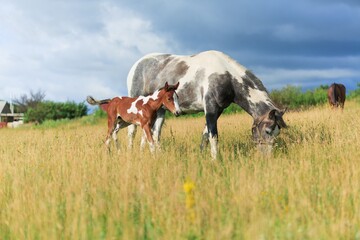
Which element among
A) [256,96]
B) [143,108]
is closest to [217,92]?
[256,96]

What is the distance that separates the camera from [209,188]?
600 centimetres

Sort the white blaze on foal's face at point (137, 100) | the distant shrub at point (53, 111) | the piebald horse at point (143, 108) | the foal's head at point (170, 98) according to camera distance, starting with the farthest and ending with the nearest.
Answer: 1. the distant shrub at point (53, 111)
2. the white blaze on foal's face at point (137, 100)
3. the piebald horse at point (143, 108)
4. the foal's head at point (170, 98)

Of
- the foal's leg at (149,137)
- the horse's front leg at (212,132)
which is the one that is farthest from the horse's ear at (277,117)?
the foal's leg at (149,137)

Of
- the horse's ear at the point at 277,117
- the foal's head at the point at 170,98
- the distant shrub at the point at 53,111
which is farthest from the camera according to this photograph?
the distant shrub at the point at 53,111

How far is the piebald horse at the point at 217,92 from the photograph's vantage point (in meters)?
8.93

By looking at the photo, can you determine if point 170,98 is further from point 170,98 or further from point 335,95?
point 335,95

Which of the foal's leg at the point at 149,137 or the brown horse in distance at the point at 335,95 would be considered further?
the brown horse in distance at the point at 335,95

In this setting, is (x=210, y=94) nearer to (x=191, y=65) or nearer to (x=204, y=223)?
(x=191, y=65)

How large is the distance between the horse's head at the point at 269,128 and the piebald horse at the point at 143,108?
1.72 m

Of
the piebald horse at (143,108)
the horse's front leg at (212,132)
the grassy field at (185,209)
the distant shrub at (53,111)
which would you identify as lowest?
the grassy field at (185,209)

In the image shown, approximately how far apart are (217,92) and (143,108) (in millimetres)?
1654

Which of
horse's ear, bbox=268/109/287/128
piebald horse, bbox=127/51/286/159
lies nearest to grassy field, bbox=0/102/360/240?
horse's ear, bbox=268/109/287/128

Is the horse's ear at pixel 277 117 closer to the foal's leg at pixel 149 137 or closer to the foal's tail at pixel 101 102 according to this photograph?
the foal's leg at pixel 149 137

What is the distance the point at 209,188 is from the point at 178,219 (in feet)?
4.70
